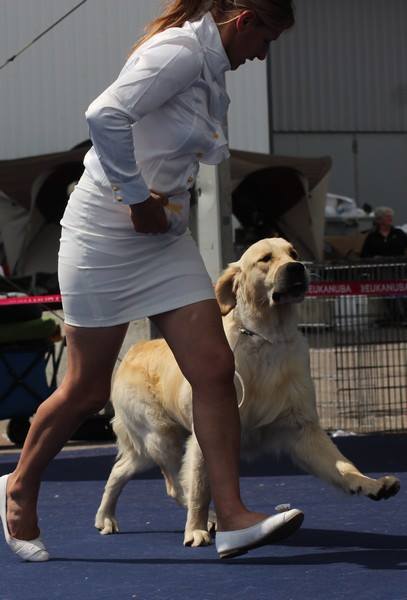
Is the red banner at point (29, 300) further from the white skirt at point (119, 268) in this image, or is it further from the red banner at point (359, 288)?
the white skirt at point (119, 268)

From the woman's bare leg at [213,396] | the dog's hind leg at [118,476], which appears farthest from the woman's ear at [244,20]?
the dog's hind leg at [118,476]

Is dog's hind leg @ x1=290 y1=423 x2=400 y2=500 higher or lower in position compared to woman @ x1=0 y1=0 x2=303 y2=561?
lower

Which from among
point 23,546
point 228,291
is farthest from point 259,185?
point 23,546

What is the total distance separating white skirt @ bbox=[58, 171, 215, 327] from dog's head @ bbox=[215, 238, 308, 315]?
0.79m

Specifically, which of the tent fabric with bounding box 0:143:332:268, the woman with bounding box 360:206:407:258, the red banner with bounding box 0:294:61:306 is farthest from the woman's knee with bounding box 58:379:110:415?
the woman with bounding box 360:206:407:258

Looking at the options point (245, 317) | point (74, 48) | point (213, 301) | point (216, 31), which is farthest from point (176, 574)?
point (74, 48)

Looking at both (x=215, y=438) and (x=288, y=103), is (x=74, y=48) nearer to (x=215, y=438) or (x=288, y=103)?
(x=288, y=103)

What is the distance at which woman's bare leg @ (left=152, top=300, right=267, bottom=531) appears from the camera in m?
3.77

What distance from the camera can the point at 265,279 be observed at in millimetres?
4766

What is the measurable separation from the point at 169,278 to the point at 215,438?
0.50 m

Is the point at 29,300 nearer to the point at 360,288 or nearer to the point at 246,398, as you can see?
the point at 360,288

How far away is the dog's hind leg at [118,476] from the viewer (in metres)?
4.82

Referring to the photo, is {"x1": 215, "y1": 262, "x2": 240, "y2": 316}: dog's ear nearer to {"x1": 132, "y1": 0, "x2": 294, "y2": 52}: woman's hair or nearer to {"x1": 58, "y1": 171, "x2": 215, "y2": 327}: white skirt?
{"x1": 58, "y1": 171, "x2": 215, "y2": 327}: white skirt

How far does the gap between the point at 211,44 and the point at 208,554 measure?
5.35 ft
